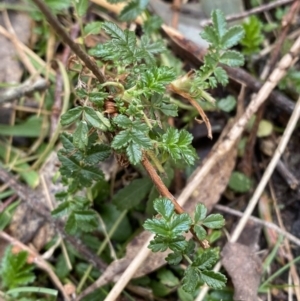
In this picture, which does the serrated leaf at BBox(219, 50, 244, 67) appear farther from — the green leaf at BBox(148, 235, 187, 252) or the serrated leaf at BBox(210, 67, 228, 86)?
the green leaf at BBox(148, 235, 187, 252)

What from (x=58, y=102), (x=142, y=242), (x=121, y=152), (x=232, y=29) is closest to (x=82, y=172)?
(x=121, y=152)

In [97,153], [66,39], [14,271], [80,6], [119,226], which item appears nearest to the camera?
[66,39]

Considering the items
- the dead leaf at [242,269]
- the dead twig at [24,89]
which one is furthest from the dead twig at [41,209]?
the dead leaf at [242,269]

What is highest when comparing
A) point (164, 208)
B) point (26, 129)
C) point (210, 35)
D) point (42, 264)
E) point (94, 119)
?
point (210, 35)

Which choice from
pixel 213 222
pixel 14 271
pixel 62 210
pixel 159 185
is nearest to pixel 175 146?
pixel 159 185

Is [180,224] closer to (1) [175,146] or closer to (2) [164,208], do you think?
(2) [164,208]

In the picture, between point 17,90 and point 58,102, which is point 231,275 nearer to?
point 58,102

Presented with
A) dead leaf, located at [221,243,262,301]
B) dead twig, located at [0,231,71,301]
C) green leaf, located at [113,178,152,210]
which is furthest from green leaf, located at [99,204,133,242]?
dead leaf, located at [221,243,262,301]
